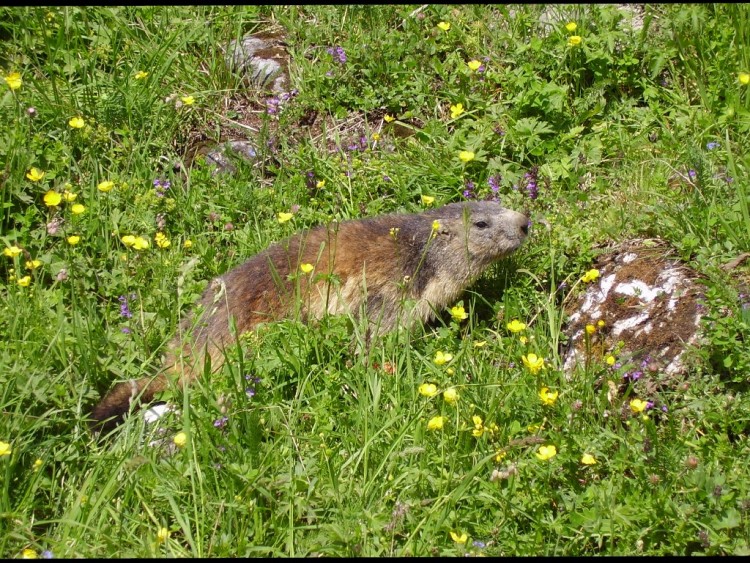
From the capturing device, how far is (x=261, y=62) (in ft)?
24.4

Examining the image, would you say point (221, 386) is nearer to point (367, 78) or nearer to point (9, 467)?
point (9, 467)

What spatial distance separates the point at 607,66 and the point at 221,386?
4335 mm

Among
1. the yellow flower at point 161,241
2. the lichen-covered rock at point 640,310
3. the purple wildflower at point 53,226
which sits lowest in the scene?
the lichen-covered rock at point 640,310

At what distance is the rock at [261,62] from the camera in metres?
7.37

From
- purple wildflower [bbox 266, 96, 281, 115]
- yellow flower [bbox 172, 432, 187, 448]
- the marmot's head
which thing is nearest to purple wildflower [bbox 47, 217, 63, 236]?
purple wildflower [bbox 266, 96, 281, 115]

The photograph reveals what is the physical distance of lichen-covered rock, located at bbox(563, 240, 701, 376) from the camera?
4.62 m

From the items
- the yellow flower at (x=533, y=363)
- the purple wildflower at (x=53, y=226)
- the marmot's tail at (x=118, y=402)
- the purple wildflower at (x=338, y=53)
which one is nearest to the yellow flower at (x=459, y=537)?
the yellow flower at (x=533, y=363)

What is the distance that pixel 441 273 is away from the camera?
5840 mm

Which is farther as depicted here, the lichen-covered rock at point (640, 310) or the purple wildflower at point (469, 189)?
the purple wildflower at point (469, 189)

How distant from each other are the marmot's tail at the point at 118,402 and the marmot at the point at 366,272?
2 centimetres

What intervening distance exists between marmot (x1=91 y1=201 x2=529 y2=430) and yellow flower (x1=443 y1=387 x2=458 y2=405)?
3.15 feet

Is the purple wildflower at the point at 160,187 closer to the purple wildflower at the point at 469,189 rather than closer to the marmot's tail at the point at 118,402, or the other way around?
the marmot's tail at the point at 118,402

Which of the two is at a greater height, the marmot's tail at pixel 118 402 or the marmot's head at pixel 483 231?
the marmot's head at pixel 483 231

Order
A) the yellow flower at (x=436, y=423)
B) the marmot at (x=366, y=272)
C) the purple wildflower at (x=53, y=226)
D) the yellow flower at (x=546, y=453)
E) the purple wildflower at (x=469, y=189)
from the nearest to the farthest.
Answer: the yellow flower at (x=546, y=453) < the yellow flower at (x=436, y=423) < the marmot at (x=366, y=272) < the purple wildflower at (x=53, y=226) < the purple wildflower at (x=469, y=189)
